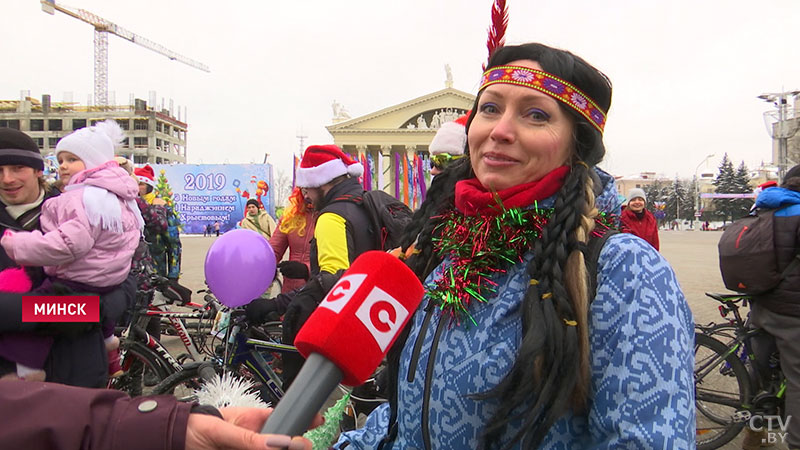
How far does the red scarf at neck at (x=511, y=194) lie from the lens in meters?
1.29

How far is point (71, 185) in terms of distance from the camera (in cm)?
298

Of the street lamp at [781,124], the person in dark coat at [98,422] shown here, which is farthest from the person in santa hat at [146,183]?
the street lamp at [781,124]

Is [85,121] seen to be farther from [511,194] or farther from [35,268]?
[511,194]

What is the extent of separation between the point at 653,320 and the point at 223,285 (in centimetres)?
281

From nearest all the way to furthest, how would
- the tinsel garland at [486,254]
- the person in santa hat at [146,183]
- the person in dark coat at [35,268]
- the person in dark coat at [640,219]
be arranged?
1. the tinsel garland at [486,254]
2. the person in dark coat at [35,268]
3. the person in santa hat at [146,183]
4. the person in dark coat at [640,219]

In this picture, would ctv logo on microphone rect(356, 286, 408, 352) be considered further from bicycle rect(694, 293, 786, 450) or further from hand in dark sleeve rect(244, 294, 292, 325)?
bicycle rect(694, 293, 786, 450)

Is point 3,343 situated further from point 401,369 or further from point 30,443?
point 401,369

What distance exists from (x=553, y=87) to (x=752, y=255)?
3058 millimetres

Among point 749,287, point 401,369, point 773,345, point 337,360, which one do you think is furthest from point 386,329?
point 773,345

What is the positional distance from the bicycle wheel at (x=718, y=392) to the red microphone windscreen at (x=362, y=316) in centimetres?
404

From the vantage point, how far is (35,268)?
2.86 meters

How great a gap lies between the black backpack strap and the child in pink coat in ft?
8.73

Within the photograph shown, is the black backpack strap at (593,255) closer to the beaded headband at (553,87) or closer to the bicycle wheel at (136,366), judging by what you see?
the beaded headband at (553,87)
